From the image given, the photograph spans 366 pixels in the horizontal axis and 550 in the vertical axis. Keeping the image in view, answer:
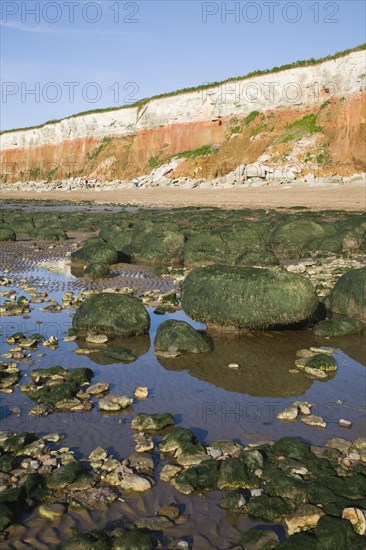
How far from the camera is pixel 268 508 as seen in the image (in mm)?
4672

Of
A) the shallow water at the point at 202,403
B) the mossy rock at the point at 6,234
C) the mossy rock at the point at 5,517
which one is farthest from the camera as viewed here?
the mossy rock at the point at 6,234

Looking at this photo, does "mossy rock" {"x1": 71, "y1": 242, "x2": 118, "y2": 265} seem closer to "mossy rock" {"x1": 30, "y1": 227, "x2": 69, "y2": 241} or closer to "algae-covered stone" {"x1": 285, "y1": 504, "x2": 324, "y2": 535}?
"mossy rock" {"x1": 30, "y1": 227, "x2": 69, "y2": 241}

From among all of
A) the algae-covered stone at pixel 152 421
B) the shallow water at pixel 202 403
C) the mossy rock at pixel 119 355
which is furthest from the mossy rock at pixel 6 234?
the algae-covered stone at pixel 152 421

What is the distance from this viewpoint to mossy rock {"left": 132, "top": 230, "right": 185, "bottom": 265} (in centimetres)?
1770

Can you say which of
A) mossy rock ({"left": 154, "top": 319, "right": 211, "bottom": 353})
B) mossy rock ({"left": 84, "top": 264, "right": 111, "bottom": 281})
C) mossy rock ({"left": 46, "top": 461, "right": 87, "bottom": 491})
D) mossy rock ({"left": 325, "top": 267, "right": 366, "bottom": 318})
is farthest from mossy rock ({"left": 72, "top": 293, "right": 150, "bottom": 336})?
A: mossy rock ({"left": 84, "top": 264, "right": 111, "bottom": 281})

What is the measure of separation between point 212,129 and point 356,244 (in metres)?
54.2

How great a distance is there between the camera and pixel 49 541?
4.32m

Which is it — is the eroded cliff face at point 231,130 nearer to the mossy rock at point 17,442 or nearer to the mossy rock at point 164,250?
the mossy rock at point 164,250

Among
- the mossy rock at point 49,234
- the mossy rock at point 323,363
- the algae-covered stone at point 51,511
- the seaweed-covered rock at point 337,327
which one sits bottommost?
the algae-covered stone at point 51,511

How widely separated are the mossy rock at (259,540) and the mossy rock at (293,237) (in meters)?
15.0

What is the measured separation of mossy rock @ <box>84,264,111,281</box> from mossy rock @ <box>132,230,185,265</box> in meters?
2.54

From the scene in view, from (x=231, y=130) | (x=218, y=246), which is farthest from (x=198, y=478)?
(x=231, y=130)

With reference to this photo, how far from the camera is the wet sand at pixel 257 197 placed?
120 ft

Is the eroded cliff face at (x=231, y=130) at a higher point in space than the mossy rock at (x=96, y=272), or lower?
higher
